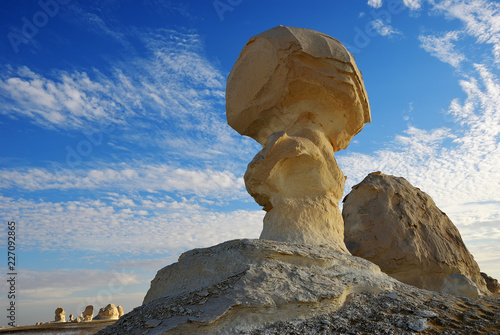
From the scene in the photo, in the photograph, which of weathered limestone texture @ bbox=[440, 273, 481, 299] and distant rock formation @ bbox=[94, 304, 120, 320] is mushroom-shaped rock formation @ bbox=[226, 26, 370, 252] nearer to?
weathered limestone texture @ bbox=[440, 273, 481, 299]

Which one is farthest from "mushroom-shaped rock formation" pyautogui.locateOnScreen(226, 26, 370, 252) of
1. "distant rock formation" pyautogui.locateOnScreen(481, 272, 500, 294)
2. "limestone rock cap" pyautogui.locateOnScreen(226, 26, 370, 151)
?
"distant rock formation" pyautogui.locateOnScreen(481, 272, 500, 294)

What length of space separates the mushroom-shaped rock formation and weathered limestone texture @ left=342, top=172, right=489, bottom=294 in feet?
13.0

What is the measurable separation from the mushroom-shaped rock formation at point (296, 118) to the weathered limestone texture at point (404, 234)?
397cm

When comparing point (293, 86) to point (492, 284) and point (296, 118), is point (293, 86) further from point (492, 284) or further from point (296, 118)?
point (492, 284)

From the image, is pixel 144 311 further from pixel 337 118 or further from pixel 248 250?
pixel 337 118

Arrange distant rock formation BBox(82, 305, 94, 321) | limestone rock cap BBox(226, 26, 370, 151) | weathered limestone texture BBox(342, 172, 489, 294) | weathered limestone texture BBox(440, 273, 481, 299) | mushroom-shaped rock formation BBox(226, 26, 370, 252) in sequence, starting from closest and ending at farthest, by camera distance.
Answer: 1. mushroom-shaped rock formation BBox(226, 26, 370, 252)
2. limestone rock cap BBox(226, 26, 370, 151)
3. weathered limestone texture BBox(440, 273, 481, 299)
4. weathered limestone texture BBox(342, 172, 489, 294)
5. distant rock formation BBox(82, 305, 94, 321)

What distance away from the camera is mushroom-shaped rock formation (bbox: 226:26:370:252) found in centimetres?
600

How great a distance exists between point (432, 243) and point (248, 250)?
7492 millimetres

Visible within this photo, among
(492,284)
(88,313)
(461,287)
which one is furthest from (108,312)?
(461,287)

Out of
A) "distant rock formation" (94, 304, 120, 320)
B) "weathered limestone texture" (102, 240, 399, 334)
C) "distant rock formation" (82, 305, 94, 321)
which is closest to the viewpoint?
"weathered limestone texture" (102, 240, 399, 334)

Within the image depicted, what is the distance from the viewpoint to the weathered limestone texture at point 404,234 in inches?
386

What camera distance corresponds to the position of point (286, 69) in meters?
6.18

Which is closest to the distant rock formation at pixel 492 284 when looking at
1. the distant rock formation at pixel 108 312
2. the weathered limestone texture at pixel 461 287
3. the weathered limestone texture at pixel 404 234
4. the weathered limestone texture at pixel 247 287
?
the weathered limestone texture at pixel 404 234

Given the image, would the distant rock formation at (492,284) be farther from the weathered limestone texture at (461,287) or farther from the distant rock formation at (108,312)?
the distant rock formation at (108,312)
